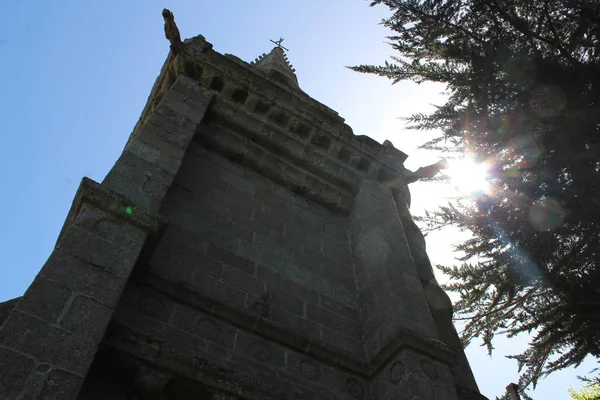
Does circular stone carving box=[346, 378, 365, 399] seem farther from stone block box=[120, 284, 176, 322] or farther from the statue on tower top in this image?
the statue on tower top

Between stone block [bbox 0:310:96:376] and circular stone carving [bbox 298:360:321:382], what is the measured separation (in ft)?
6.81

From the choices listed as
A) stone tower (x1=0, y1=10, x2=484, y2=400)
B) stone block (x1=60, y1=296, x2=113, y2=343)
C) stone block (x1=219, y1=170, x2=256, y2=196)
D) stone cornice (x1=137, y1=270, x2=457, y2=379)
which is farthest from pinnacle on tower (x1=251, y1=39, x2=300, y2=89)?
stone block (x1=60, y1=296, x2=113, y2=343)

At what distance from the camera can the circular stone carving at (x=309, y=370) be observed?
4.88 m

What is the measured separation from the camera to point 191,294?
4789mm

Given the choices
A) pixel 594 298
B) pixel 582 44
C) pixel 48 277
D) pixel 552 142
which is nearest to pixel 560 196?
pixel 552 142

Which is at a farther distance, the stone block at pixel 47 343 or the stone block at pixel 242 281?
the stone block at pixel 242 281

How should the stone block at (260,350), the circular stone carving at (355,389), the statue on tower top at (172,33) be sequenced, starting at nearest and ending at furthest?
the stone block at (260,350) → the circular stone carving at (355,389) → the statue on tower top at (172,33)

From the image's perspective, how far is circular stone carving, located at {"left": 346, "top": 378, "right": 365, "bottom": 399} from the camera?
497 cm

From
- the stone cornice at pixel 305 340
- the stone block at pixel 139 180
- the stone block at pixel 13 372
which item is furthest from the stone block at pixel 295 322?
the stone block at pixel 13 372

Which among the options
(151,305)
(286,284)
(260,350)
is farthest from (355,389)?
(151,305)

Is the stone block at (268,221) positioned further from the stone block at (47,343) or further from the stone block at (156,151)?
the stone block at (47,343)

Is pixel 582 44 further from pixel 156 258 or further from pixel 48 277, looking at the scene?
pixel 48 277

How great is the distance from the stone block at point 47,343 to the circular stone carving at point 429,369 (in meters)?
2.79

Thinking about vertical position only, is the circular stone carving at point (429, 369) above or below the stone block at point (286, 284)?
below
